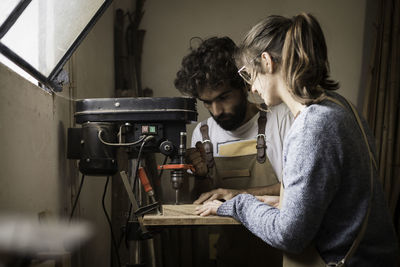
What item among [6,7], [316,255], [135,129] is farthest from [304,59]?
[6,7]

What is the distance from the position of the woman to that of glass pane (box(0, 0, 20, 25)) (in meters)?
0.89

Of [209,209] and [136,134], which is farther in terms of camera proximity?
[136,134]

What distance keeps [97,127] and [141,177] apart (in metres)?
0.30

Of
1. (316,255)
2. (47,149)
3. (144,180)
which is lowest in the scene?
(316,255)

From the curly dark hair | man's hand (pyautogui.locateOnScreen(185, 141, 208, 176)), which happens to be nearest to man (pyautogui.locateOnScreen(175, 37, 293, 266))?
the curly dark hair

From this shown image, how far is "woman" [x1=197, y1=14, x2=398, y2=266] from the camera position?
3.85ft

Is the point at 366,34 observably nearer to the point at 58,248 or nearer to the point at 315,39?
the point at 315,39

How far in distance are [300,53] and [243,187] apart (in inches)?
58.5

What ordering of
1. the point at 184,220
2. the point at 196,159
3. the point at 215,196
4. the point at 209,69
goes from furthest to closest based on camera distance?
the point at 209,69, the point at 196,159, the point at 215,196, the point at 184,220

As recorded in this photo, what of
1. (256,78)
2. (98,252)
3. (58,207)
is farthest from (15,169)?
(98,252)

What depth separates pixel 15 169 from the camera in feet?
5.03

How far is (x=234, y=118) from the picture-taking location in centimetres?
263

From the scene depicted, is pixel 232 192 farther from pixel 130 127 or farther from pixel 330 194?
pixel 330 194

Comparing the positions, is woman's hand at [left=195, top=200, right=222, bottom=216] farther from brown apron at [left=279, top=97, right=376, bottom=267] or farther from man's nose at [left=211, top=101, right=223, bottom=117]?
man's nose at [left=211, top=101, right=223, bottom=117]
